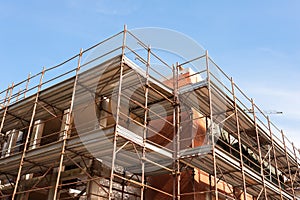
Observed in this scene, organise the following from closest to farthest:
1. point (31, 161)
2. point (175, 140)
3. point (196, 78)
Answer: point (31, 161)
point (175, 140)
point (196, 78)

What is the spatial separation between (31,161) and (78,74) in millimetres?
3606

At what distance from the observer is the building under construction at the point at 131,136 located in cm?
992

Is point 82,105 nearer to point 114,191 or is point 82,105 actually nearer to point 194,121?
point 114,191

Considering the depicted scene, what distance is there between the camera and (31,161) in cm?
1091

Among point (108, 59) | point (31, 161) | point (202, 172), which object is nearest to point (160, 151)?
point (202, 172)

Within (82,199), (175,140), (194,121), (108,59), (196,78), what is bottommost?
(82,199)

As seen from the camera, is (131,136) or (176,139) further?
(176,139)

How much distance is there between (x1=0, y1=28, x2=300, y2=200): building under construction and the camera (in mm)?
9922

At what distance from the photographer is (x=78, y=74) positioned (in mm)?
10680

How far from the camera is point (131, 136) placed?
29.5ft

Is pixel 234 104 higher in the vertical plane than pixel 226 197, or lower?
higher

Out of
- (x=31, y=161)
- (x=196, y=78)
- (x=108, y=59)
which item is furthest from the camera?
(x=196, y=78)

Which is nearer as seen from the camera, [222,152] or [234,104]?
[222,152]

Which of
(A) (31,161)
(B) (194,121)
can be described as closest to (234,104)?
(B) (194,121)
